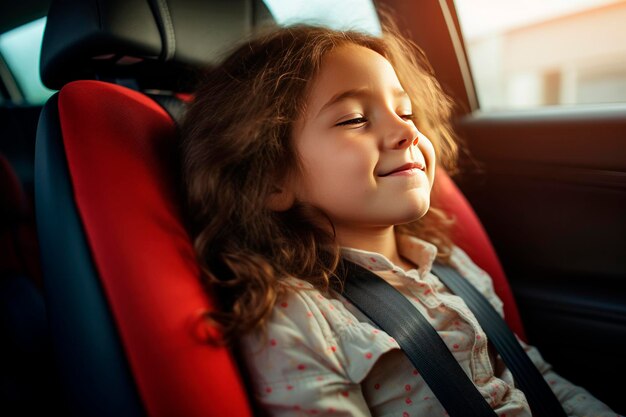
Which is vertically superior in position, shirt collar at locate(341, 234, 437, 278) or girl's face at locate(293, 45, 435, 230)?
girl's face at locate(293, 45, 435, 230)

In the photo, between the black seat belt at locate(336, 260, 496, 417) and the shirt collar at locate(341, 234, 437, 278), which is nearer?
the black seat belt at locate(336, 260, 496, 417)

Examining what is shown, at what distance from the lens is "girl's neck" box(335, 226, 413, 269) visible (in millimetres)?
944

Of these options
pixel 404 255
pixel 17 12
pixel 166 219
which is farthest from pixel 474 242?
pixel 17 12

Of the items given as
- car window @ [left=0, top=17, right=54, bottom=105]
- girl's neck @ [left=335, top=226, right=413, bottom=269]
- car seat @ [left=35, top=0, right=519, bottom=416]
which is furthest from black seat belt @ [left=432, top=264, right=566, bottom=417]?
car window @ [left=0, top=17, right=54, bottom=105]

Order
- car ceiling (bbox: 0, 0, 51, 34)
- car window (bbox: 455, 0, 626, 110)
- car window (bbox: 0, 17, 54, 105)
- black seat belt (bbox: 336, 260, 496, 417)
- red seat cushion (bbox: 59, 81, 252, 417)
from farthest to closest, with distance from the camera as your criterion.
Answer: car window (bbox: 455, 0, 626, 110) → car ceiling (bbox: 0, 0, 51, 34) → car window (bbox: 0, 17, 54, 105) → black seat belt (bbox: 336, 260, 496, 417) → red seat cushion (bbox: 59, 81, 252, 417)

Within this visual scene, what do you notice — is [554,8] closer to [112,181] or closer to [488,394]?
[488,394]

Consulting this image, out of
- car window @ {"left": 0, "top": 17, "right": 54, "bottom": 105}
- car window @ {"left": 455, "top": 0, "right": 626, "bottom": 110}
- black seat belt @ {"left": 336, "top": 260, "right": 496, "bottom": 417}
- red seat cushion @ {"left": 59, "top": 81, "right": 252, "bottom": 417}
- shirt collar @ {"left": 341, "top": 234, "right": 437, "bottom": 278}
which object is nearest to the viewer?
red seat cushion @ {"left": 59, "top": 81, "right": 252, "bottom": 417}

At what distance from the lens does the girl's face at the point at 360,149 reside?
2.69 ft

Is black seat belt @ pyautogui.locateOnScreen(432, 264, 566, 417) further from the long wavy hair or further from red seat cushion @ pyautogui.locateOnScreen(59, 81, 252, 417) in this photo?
red seat cushion @ pyautogui.locateOnScreen(59, 81, 252, 417)

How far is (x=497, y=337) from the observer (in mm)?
964

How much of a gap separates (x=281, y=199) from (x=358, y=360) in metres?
0.35

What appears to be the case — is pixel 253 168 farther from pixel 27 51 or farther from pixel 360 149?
pixel 27 51

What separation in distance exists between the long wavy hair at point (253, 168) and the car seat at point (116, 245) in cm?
6

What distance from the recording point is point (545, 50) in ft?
9.00
